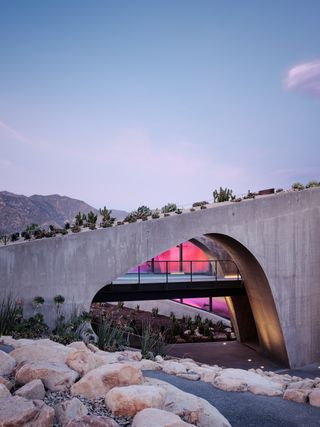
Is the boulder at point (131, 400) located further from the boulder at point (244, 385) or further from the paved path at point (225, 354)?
the paved path at point (225, 354)

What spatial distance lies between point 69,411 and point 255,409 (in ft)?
9.80

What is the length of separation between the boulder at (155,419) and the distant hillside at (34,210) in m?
27.4

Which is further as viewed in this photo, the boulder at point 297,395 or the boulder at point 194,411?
the boulder at point 297,395

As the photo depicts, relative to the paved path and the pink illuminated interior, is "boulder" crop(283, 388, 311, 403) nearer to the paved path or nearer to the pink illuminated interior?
the paved path

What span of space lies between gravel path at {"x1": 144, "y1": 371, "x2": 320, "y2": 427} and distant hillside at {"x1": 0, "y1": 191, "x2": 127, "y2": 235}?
25.4m

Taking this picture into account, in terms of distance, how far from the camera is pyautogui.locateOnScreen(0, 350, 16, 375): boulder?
183 inches

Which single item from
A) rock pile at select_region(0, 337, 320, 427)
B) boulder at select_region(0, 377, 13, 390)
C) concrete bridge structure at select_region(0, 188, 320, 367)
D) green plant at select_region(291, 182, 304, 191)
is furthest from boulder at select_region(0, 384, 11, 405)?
green plant at select_region(291, 182, 304, 191)

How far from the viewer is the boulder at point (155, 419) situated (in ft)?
11.2

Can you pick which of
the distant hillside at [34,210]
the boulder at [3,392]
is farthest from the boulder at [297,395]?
the distant hillside at [34,210]

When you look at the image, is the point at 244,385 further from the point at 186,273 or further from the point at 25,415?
the point at 186,273

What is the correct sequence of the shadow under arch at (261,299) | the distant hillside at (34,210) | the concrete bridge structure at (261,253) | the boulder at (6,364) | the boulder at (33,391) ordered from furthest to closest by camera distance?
the distant hillside at (34,210) < the shadow under arch at (261,299) < the concrete bridge structure at (261,253) < the boulder at (6,364) < the boulder at (33,391)

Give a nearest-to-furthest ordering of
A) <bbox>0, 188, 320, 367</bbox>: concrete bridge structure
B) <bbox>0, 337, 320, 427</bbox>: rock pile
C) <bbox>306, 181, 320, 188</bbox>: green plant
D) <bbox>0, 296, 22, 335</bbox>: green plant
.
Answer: <bbox>0, 337, 320, 427</bbox>: rock pile
<bbox>0, 296, 22, 335</bbox>: green plant
<bbox>0, 188, 320, 367</bbox>: concrete bridge structure
<bbox>306, 181, 320, 188</bbox>: green plant

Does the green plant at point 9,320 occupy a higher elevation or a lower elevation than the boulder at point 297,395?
higher

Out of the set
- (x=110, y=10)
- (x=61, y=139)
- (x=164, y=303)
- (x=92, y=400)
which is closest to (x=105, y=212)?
(x=110, y=10)
